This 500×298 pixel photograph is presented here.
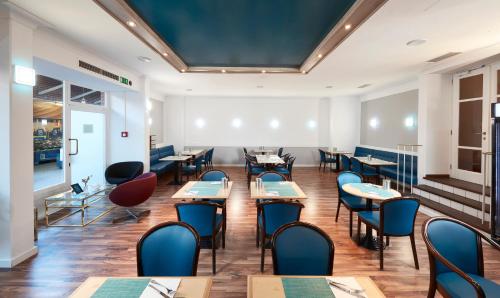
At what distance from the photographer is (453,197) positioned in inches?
191

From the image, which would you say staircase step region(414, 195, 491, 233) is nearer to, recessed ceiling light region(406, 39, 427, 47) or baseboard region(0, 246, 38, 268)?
recessed ceiling light region(406, 39, 427, 47)

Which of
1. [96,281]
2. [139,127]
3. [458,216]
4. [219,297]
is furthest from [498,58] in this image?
[139,127]

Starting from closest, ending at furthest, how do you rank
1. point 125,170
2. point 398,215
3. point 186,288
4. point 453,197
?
point 186,288, point 398,215, point 453,197, point 125,170

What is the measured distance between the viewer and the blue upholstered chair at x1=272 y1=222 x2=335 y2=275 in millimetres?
1812

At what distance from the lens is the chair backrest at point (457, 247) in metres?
2.10

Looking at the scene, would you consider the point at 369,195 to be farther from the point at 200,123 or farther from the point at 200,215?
the point at 200,123

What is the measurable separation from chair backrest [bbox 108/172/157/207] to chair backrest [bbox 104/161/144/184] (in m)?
1.71

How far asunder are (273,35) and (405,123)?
5.55 metres

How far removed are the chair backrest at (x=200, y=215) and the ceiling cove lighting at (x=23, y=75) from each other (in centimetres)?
236

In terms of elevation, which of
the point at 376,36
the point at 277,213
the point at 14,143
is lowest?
the point at 277,213

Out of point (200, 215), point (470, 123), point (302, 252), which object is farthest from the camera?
point (470, 123)

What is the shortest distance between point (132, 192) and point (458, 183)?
637 cm

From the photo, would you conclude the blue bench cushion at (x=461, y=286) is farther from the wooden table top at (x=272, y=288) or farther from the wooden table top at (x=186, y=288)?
the wooden table top at (x=186, y=288)

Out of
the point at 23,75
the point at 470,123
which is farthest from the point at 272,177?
the point at 470,123
